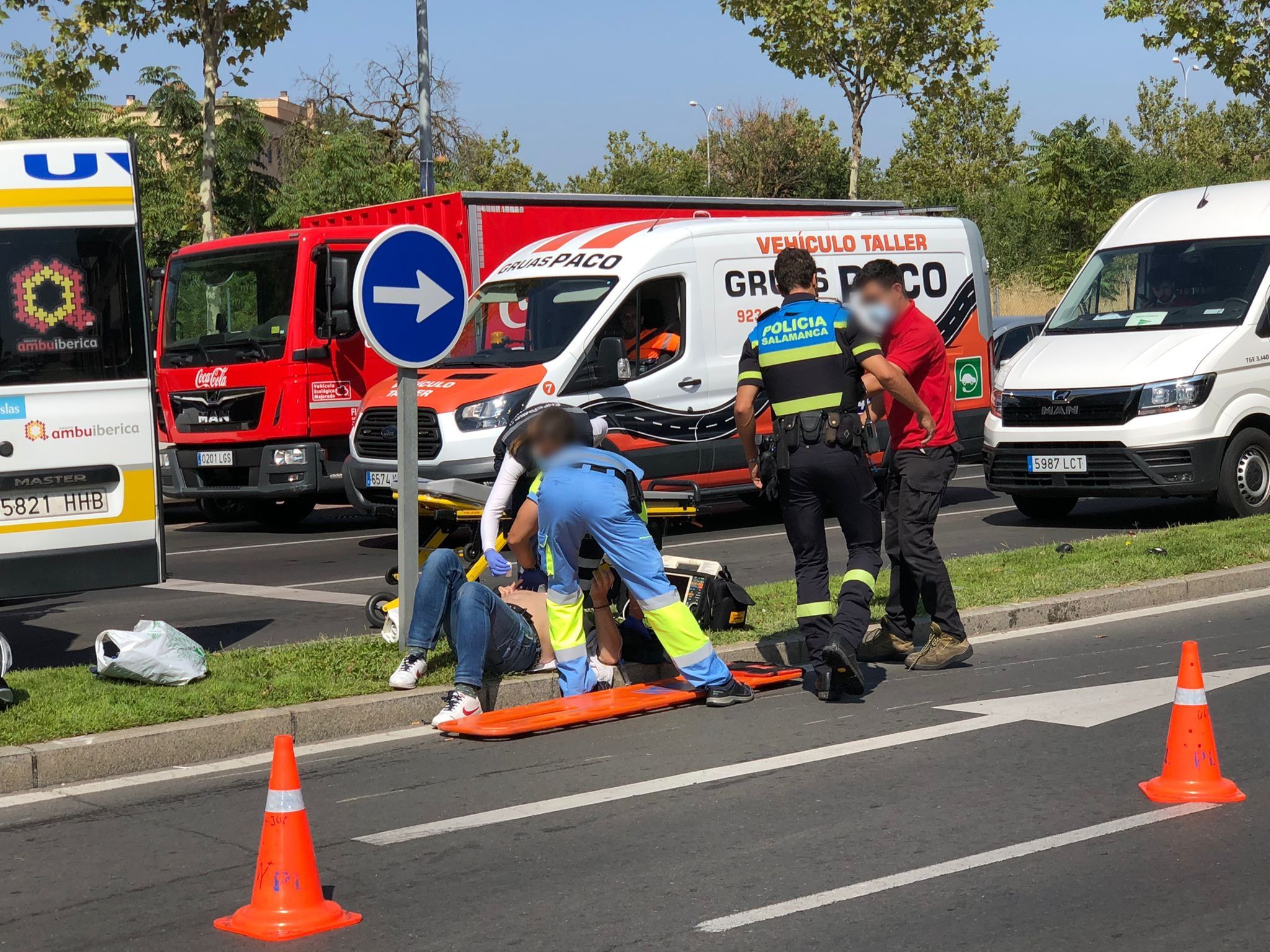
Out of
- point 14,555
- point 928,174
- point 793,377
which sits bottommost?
point 14,555

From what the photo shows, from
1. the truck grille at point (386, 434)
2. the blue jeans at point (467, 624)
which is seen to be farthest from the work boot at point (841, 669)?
the truck grille at point (386, 434)

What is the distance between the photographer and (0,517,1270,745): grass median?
678cm

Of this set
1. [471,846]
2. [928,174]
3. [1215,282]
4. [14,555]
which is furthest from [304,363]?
[928,174]

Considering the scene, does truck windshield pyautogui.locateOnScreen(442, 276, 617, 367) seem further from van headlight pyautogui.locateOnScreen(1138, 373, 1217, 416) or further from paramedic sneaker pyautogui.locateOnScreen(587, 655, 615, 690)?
paramedic sneaker pyautogui.locateOnScreen(587, 655, 615, 690)

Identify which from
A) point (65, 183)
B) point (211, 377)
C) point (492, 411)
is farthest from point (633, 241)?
point (65, 183)

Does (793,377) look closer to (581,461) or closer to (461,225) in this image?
(581,461)

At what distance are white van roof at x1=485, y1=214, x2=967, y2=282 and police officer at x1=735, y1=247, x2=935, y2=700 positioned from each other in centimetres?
649

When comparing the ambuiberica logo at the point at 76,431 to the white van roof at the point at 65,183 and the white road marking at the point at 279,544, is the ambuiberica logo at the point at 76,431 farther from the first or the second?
the white road marking at the point at 279,544

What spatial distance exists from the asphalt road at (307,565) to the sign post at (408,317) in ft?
6.55

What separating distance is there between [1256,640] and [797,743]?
3.24m

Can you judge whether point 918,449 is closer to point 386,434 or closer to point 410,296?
point 410,296

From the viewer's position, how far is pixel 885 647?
831 cm

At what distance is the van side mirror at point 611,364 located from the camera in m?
13.4

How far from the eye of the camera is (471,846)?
520cm
